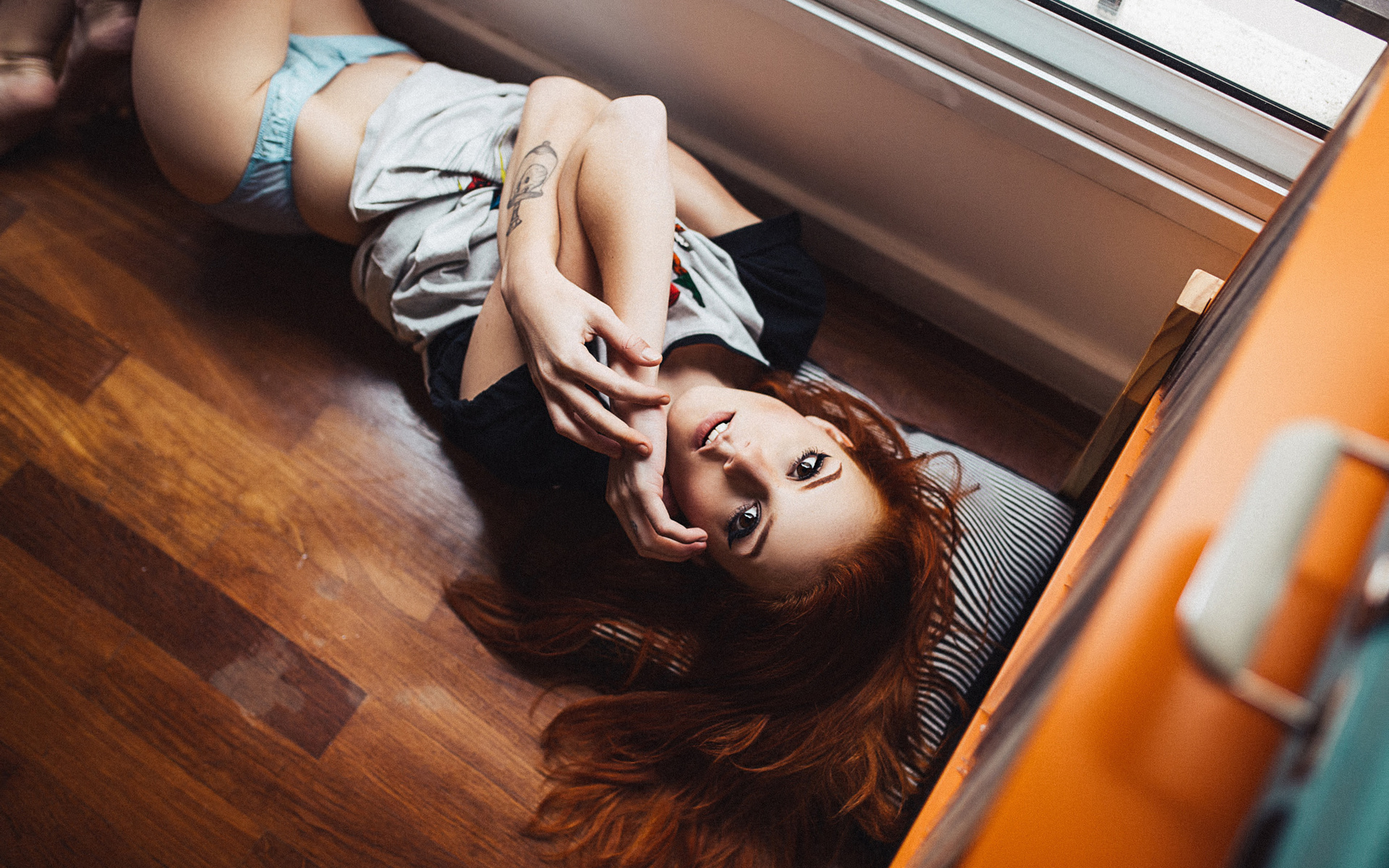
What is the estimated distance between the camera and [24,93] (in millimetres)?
1131

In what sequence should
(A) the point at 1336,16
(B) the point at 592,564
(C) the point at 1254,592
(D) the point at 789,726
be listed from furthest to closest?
(B) the point at 592,564, (D) the point at 789,726, (A) the point at 1336,16, (C) the point at 1254,592

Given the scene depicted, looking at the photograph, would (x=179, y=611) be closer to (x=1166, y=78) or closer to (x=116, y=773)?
(x=116, y=773)

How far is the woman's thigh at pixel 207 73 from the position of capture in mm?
956

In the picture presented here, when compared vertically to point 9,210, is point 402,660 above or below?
below

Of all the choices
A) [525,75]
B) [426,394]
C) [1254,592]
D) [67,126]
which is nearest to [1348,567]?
[1254,592]

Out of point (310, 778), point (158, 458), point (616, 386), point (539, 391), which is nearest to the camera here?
point (616, 386)

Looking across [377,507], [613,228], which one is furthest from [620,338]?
[377,507]

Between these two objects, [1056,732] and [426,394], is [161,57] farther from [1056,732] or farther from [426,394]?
[1056,732]

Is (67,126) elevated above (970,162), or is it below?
below

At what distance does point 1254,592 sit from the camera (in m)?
0.28

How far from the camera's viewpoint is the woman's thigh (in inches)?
37.6

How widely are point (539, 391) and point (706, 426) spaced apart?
20cm

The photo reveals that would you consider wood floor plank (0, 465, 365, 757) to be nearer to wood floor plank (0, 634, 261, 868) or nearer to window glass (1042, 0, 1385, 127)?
wood floor plank (0, 634, 261, 868)

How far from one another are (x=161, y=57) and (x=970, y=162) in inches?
39.7
